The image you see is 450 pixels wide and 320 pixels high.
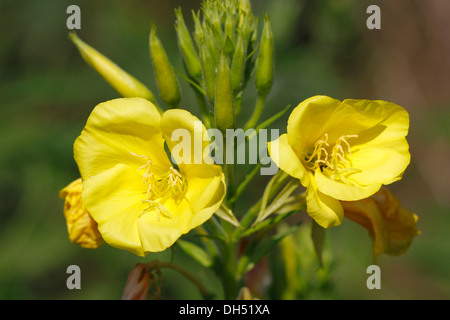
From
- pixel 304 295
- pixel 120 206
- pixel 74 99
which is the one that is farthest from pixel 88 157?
pixel 74 99

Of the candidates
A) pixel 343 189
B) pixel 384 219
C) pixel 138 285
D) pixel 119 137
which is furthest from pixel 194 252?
pixel 384 219

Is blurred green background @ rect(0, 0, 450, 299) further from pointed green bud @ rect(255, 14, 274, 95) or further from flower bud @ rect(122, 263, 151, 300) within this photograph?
pointed green bud @ rect(255, 14, 274, 95)

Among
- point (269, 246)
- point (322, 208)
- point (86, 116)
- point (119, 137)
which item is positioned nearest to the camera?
point (322, 208)

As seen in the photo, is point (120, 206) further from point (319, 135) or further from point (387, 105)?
point (387, 105)

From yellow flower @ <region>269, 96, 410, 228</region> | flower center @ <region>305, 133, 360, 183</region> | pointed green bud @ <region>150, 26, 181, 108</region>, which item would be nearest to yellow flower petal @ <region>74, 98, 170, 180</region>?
pointed green bud @ <region>150, 26, 181, 108</region>

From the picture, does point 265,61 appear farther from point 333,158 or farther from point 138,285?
point 138,285

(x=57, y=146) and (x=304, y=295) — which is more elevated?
(x=57, y=146)

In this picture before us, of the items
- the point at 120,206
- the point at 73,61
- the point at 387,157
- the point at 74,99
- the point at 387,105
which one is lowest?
the point at 120,206
